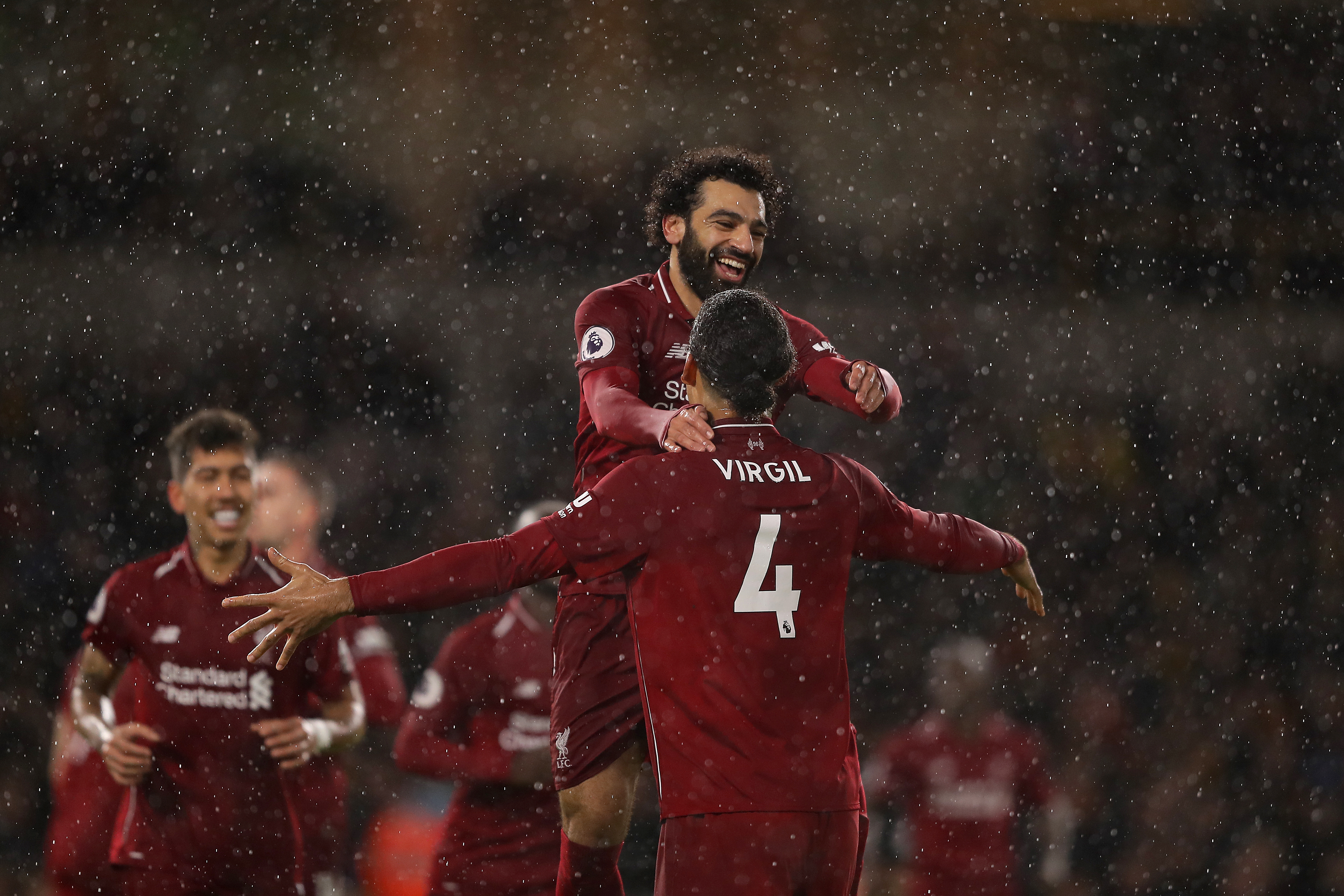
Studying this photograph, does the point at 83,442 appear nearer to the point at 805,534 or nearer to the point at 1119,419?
the point at 1119,419


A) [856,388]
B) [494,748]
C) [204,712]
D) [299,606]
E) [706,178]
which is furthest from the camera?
[494,748]

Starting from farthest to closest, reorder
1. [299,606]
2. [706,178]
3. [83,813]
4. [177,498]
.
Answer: [83,813] < [177,498] < [706,178] < [299,606]

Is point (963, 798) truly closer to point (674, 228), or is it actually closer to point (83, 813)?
point (674, 228)

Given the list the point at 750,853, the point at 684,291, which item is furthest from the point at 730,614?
the point at 684,291

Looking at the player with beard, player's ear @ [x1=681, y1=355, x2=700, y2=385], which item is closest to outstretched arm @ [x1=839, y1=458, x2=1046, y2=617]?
the player with beard

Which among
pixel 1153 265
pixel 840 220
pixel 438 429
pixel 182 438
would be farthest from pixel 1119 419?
pixel 182 438

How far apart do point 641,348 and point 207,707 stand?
5.65 feet

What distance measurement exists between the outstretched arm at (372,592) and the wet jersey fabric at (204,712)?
1581 millimetres

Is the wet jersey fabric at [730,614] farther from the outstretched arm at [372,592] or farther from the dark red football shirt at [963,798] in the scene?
the dark red football shirt at [963,798]

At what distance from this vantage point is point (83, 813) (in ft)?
16.0

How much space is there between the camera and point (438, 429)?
28.5ft

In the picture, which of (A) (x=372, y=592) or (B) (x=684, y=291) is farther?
(B) (x=684, y=291)

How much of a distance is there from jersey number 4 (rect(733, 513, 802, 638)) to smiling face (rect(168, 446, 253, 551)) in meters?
2.08

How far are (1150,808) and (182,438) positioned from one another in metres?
5.76
